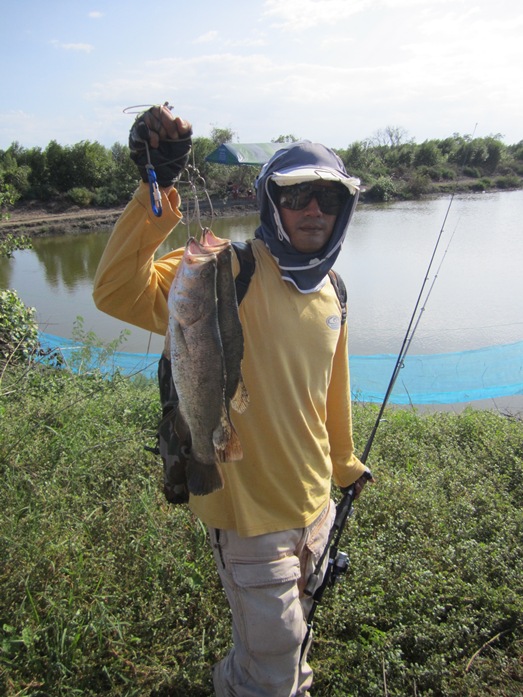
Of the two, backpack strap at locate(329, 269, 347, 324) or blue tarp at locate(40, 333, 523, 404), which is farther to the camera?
blue tarp at locate(40, 333, 523, 404)

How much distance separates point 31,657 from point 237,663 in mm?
1025

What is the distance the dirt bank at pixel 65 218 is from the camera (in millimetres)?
24391

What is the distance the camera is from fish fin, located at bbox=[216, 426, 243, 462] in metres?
1.74

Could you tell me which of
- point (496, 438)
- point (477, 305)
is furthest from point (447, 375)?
point (477, 305)

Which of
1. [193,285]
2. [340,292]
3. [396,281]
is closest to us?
[193,285]

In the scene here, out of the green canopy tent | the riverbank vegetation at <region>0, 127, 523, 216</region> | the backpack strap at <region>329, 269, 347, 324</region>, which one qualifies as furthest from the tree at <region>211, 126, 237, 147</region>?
the backpack strap at <region>329, 269, 347, 324</region>

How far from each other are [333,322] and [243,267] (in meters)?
0.48

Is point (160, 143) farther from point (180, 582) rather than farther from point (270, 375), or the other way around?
point (180, 582)

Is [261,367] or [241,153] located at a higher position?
[241,153]

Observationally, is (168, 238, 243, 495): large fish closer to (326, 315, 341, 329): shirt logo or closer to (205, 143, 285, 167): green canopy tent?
(326, 315, 341, 329): shirt logo

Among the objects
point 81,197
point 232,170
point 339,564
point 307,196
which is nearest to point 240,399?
point 307,196

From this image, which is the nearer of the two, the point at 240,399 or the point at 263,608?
the point at 240,399

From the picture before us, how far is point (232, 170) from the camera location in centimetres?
2661

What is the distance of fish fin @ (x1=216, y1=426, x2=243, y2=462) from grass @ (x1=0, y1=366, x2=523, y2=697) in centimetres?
137
